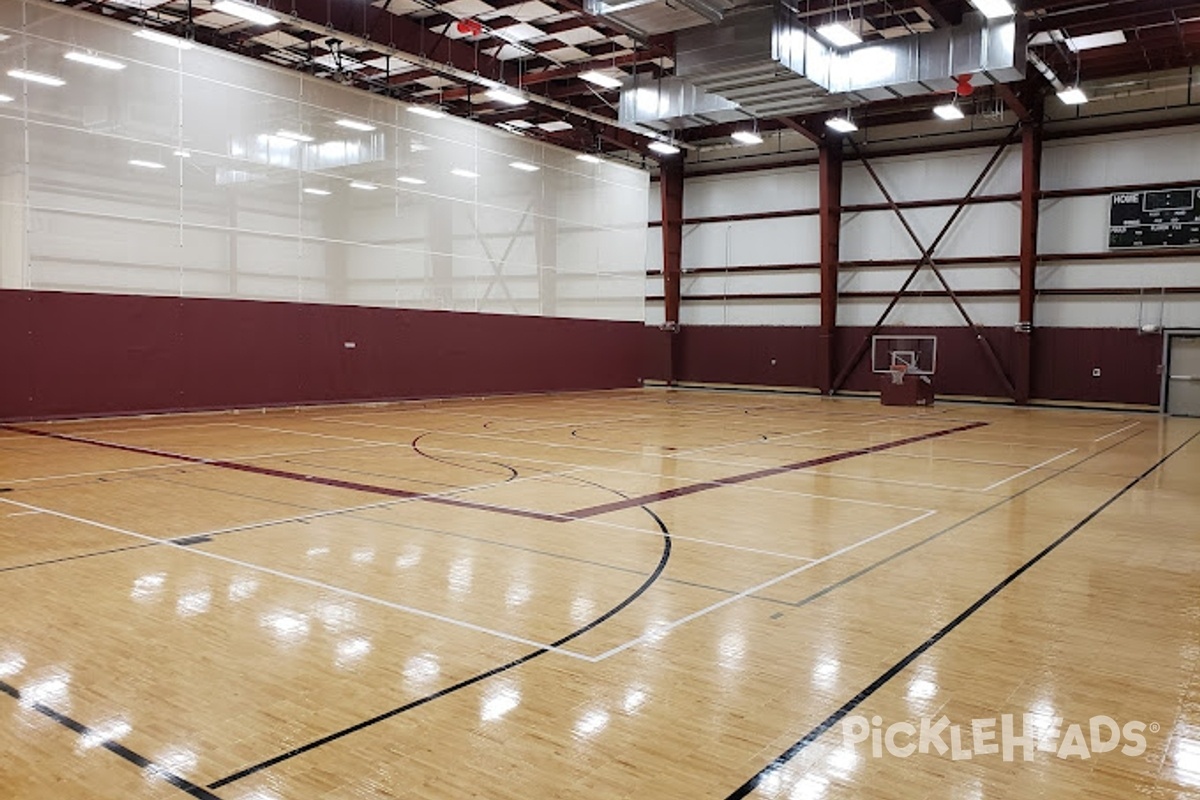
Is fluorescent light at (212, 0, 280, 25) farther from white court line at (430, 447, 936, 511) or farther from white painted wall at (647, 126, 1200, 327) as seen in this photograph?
white painted wall at (647, 126, 1200, 327)

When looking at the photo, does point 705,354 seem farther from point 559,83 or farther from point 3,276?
point 3,276

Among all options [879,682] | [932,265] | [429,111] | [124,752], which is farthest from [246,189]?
[932,265]

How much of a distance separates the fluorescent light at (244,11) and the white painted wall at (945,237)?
59.7 ft

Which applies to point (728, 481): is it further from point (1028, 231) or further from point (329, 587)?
point (1028, 231)

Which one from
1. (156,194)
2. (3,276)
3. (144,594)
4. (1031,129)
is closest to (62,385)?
(3,276)

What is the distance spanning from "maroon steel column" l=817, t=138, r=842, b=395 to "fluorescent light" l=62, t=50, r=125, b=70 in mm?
18898

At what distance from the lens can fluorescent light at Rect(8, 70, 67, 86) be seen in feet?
51.8

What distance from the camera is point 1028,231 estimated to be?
24.2 metres

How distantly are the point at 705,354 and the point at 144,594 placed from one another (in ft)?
88.3

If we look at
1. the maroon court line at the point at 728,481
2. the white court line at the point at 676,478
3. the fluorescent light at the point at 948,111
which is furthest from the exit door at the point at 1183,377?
the white court line at the point at 676,478

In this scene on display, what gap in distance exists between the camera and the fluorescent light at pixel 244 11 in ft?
47.9

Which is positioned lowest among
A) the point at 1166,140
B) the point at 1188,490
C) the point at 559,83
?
the point at 1188,490

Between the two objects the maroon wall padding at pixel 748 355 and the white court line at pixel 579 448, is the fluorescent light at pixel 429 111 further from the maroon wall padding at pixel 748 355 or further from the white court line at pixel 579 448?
the maroon wall padding at pixel 748 355

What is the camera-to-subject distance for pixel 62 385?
54.6 ft
